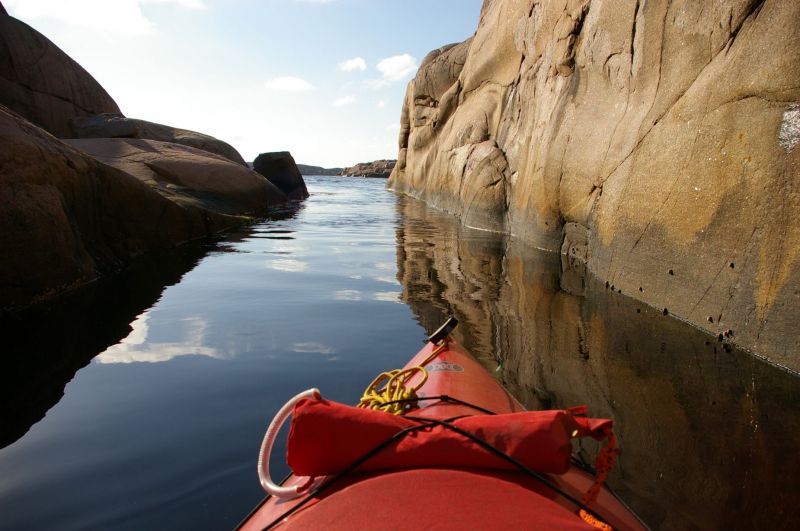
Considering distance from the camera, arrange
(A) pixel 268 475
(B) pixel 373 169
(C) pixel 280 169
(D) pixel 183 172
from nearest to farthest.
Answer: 1. (A) pixel 268 475
2. (D) pixel 183 172
3. (C) pixel 280 169
4. (B) pixel 373 169

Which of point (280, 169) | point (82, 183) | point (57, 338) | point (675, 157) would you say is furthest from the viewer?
point (280, 169)

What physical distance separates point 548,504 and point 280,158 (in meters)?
23.4

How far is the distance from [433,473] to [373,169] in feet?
251

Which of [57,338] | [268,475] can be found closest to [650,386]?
[268,475]

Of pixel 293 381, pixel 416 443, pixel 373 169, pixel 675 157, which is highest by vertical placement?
pixel 675 157

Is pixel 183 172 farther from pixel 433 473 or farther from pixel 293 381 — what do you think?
pixel 433 473

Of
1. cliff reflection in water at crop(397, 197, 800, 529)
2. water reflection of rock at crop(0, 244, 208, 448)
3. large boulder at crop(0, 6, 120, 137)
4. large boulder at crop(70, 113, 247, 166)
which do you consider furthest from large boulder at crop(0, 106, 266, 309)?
large boulder at crop(0, 6, 120, 137)

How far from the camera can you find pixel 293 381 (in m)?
3.80

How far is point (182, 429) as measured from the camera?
10.2 ft

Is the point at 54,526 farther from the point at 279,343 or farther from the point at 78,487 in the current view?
the point at 279,343

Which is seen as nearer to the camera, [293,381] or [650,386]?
[293,381]

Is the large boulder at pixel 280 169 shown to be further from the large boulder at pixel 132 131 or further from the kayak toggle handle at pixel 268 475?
the kayak toggle handle at pixel 268 475

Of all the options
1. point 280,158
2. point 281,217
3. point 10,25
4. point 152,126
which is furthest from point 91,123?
point 280,158

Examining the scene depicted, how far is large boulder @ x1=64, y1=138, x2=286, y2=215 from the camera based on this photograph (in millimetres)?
11271
